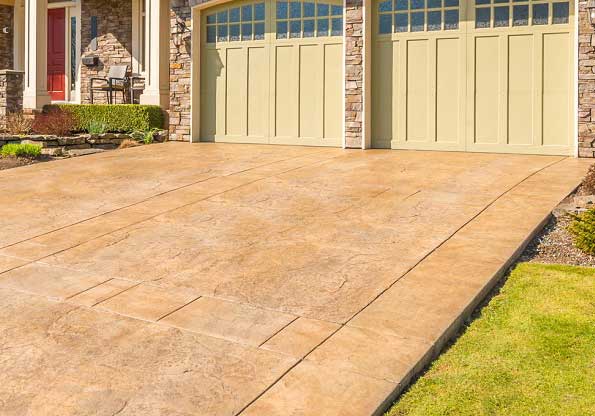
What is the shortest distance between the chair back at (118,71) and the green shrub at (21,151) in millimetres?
6003

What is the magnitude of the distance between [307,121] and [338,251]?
25.8 feet

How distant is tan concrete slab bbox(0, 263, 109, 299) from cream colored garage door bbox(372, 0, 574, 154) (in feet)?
27.2

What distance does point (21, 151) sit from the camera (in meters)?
12.6

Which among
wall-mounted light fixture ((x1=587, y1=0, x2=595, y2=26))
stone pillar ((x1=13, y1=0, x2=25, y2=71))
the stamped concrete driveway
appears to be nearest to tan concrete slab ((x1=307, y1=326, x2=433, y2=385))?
the stamped concrete driveway

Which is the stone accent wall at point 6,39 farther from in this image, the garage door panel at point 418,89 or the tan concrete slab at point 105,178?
the garage door panel at point 418,89

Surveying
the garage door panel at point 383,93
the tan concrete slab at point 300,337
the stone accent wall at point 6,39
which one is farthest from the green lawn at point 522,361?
the stone accent wall at point 6,39

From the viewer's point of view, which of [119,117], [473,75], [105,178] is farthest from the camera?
[119,117]

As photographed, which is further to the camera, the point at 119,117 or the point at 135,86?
the point at 135,86

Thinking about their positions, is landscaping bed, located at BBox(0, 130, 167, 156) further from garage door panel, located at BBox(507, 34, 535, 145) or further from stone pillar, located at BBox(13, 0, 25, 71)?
stone pillar, located at BBox(13, 0, 25, 71)

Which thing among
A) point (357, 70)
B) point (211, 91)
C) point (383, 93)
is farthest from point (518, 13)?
point (211, 91)

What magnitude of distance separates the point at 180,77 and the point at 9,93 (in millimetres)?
4650

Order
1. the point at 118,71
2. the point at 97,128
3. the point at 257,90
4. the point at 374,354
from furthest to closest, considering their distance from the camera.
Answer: the point at 118,71 < the point at 97,128 < the point at 257,90 < the point at 374,354

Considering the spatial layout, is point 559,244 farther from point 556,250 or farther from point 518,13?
point 518,13

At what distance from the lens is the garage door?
13656 mm
